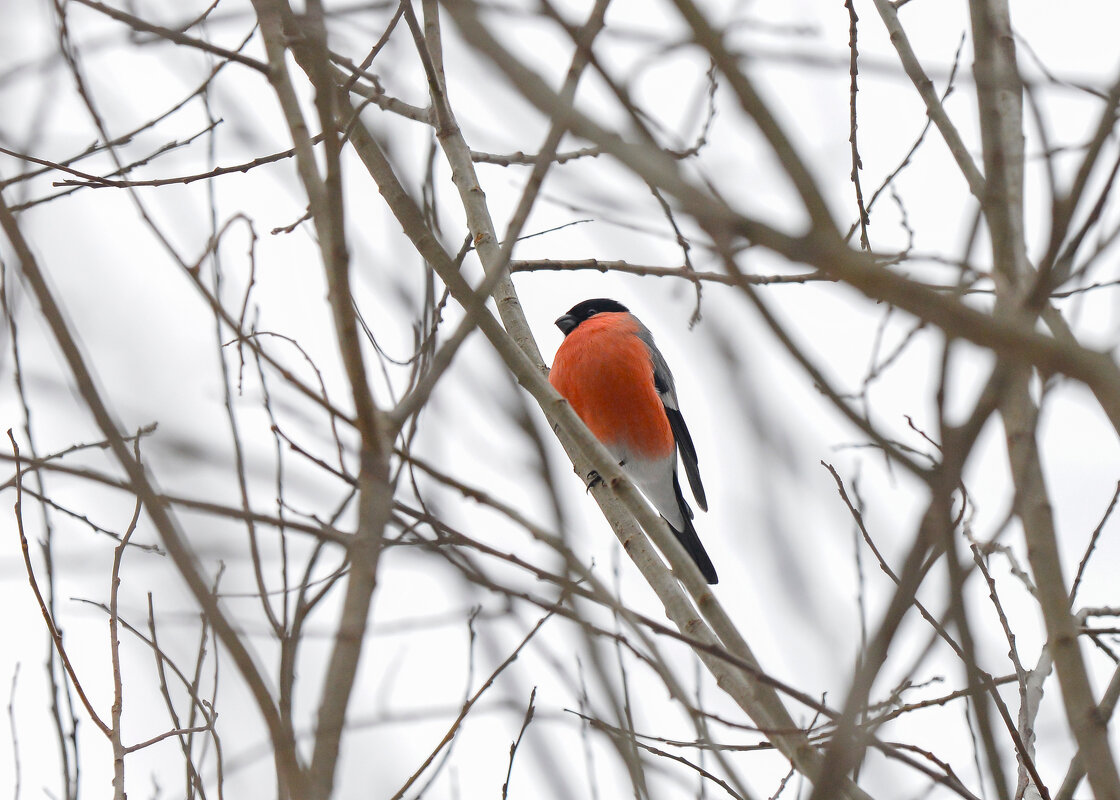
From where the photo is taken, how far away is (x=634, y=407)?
5.81 m

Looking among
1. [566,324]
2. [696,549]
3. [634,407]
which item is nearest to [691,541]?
[696,549]

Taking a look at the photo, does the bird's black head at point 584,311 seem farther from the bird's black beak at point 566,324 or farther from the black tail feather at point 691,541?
the black tail feather at point 691,541

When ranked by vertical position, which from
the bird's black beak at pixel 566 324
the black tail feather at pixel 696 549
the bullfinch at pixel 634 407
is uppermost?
the bird's black beak at pixel 566 324

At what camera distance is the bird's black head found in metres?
6.70

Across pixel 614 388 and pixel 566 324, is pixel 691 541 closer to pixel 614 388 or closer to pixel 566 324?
pixel 614 388

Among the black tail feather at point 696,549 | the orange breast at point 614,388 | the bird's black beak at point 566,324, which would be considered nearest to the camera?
the orange breast at point 614,388

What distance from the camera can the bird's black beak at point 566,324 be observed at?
668cm

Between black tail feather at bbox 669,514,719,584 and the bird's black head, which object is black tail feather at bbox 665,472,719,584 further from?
the bird's black head

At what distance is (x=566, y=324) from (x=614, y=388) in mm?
1066

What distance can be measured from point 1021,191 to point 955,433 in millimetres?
1226

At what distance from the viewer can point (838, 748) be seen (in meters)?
0.94

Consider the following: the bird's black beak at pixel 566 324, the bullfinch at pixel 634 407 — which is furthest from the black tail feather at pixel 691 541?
the bird's black beak at pixel 566 324

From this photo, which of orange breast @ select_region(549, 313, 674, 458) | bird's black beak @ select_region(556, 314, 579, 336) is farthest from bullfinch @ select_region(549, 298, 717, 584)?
bird's black beak @ select_region(556, 314, 579, 336)

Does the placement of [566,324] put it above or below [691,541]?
above
